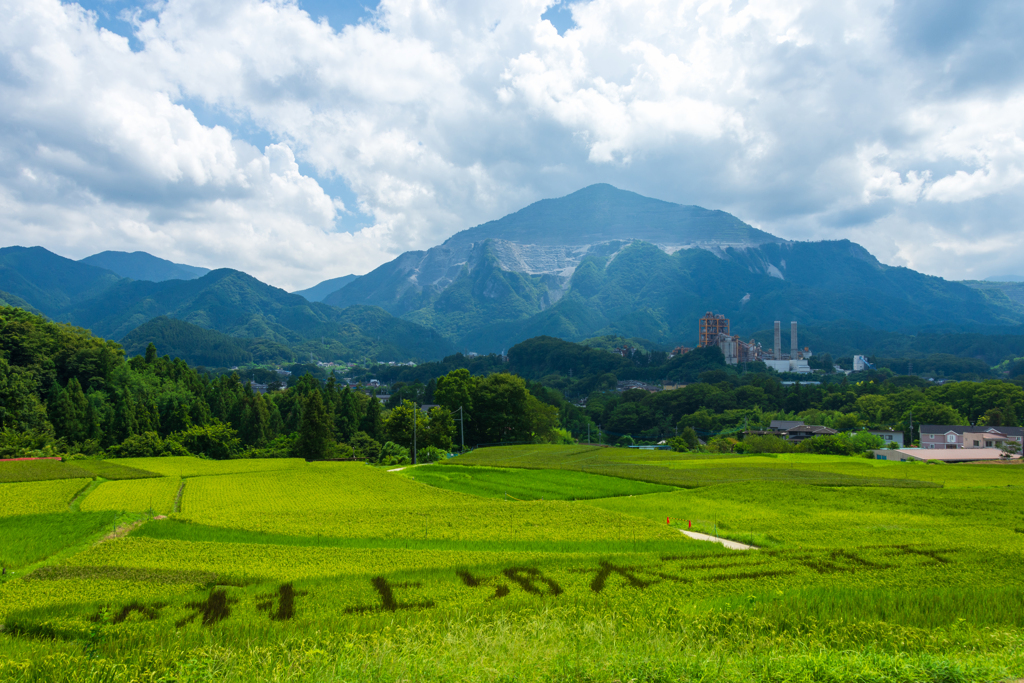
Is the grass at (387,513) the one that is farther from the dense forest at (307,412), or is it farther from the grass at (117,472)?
the dense forest at (307,412)

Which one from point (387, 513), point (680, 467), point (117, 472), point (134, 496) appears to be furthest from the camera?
point (680, 467)

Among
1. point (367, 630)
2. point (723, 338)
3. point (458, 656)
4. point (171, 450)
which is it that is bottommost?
point (171, 450)

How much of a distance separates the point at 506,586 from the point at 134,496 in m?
23.9

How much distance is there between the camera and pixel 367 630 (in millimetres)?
9891

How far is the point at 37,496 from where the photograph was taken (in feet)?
88.0

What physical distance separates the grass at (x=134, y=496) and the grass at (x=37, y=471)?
3.33 metres

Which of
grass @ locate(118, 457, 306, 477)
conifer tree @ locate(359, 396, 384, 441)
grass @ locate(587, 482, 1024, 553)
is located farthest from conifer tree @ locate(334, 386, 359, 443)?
grass @ locate(587, 482, 1024, 553)

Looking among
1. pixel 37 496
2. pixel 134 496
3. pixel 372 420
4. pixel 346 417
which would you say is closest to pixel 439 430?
pixel 372 420

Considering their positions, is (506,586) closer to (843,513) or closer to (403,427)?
(843,513)

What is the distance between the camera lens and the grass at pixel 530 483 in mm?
31641

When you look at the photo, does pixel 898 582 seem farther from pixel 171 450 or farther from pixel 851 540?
pixel 171 450

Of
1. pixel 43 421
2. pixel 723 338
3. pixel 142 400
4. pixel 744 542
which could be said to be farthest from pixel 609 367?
pixel 744 542

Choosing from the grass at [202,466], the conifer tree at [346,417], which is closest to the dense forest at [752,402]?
the conifer tree at [346,417]

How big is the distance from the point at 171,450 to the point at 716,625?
62.2 metres
